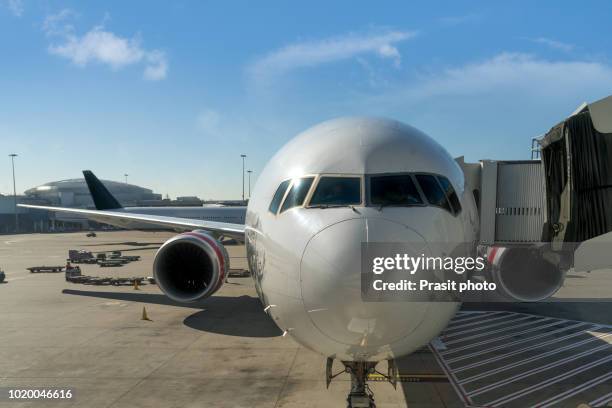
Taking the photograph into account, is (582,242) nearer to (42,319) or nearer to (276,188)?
(276,188)

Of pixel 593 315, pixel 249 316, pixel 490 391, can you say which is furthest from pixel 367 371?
pixel 593 315

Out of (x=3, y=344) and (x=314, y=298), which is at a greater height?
(x=314, y=298)

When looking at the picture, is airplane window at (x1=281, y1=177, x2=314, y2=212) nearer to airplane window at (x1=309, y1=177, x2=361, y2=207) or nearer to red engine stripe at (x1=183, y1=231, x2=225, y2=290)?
airplane window at (x1=309, y1=177, x2=361, y2=207)

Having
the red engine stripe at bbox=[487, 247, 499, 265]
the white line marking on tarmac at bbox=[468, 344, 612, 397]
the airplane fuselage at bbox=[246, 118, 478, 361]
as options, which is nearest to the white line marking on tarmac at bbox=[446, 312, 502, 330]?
the red engine stripe at bbox=[487, 247, 499, 265]

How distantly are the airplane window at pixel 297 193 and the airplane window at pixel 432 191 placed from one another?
1249 millimetres

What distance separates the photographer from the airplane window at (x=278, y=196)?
5.36 metres

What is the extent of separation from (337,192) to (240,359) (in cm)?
596

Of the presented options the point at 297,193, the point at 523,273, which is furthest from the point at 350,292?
the point at 523,273

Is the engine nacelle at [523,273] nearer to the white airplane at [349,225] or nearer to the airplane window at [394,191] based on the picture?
the white airplane at [349,225]

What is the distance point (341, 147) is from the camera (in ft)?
17.7

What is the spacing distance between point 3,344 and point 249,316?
607 cm

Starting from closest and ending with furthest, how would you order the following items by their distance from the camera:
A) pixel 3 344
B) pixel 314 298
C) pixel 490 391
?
pixel 314 298 → pixel 490 391 → pixel 3 344

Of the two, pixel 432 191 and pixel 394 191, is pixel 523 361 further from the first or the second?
pixel 394 191

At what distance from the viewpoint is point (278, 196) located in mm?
5430
